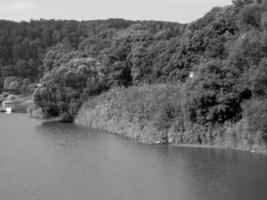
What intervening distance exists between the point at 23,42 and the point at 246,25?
359 feet

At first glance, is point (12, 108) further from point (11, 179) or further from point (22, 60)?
point (11, 179)

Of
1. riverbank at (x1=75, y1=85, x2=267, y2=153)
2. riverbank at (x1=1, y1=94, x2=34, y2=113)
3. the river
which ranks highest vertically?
riverbank at (x1=75, y1=85, x2=267, y2=153)

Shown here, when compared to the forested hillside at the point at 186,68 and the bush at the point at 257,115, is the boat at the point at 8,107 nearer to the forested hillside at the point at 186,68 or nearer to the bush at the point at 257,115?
the forested hillside at the point at 186,68

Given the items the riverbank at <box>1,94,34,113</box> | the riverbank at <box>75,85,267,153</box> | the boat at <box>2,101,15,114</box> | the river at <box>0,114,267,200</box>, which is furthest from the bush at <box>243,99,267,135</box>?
the boat at <box>2,101,15,114</box>

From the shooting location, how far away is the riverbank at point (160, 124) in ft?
162

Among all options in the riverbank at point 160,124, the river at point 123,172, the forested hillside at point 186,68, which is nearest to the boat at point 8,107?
the forested hillside at point 186,68

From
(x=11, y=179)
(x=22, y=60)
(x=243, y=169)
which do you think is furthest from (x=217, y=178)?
(x=22, y=60)

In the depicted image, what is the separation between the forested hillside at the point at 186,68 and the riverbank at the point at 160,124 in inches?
29.0

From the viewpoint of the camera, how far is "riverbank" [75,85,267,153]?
49.3m

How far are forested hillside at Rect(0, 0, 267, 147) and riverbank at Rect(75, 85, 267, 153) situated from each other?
0.74 metres

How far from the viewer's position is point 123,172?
41.6 m

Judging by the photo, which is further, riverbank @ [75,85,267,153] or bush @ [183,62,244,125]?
bush @ [183,62,244,125]

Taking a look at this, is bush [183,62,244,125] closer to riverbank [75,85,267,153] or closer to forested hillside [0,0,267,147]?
forested hillside [0,0,267,147]

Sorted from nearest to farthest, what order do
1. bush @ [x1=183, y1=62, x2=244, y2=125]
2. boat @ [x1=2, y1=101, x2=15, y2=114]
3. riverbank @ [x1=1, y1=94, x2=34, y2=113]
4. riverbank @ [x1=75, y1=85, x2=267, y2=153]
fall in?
1. riverbank @ [x1=75, y1=85, x2=267, y2=153]
2. bush @ [x1=183, y1=62, x2=244, y2=125]
3. boat @ [x1=2, y1=101, x2=15, y2=114]
4. riverbank @ [x1=1, y1=94, x2=34, y2=113]
